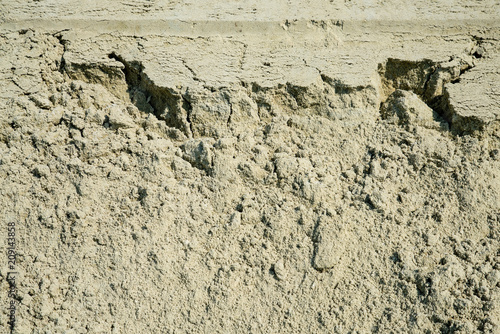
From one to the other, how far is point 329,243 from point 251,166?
0.49 metres

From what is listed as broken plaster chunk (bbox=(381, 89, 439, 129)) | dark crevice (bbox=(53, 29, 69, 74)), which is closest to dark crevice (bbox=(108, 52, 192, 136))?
dark crevice (bbox=(53, 29, 69, 74))

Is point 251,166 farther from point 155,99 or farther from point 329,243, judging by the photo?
point 155,99

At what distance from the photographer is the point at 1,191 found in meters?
2.20

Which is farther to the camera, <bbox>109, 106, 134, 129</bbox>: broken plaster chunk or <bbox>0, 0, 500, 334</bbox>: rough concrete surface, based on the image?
<bbox>109, 106, 134, 129</bbox>: broken plaster chunk

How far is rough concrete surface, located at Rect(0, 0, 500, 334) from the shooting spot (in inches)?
77.6

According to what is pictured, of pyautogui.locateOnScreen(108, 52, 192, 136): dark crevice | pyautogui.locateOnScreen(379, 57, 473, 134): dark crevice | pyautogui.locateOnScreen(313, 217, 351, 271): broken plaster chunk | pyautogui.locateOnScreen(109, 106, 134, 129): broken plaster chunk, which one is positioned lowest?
pyautogui.locateOnScreen(313, 217, 351, 271): broken plaster chunk

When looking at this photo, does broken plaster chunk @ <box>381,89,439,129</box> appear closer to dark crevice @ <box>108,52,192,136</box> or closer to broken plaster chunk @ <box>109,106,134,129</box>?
dark crevice @ <box>108,52,192,136</box>

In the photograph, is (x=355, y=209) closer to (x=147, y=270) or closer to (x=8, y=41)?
(x=147, y=270)

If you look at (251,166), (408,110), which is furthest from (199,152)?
(408,110)

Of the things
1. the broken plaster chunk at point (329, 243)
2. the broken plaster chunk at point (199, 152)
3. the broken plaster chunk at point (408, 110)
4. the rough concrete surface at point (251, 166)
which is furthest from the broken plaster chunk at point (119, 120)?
the broken plaster chunk at point (408, 110)

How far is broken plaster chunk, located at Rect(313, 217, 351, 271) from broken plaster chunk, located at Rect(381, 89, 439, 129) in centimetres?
62

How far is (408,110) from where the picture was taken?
2.25 meters

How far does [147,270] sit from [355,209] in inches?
37.1

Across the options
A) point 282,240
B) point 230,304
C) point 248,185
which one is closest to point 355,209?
point 282,240
